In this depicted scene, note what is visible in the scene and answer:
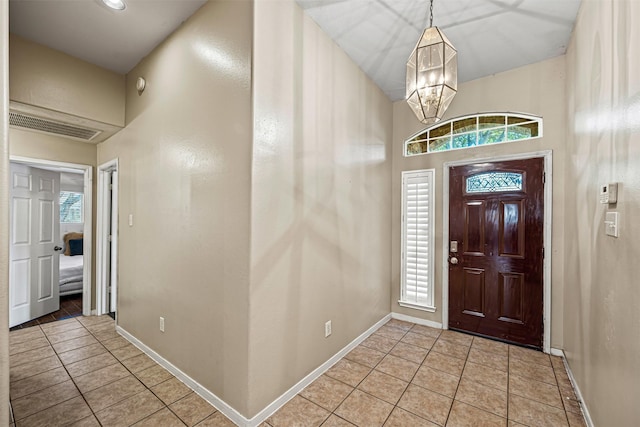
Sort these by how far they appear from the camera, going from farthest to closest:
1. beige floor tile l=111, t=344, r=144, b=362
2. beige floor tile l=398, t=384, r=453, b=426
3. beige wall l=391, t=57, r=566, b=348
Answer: beige wall l=391, t=57, r=566, b=348
beige floor tile l=111, t=344, r=144, b=362
beige floor tile l=398, t=384, r=453, b=426

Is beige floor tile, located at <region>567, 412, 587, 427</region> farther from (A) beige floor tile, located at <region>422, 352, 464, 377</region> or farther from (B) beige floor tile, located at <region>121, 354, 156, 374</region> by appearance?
(B) beige floor tile, located at <region>121, 354, 156, 374</region>

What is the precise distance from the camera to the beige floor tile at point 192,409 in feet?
6.00

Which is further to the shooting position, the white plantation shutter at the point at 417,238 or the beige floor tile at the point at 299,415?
the white plantation shutter at the point at 417,238

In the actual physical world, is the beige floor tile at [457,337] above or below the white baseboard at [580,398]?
below

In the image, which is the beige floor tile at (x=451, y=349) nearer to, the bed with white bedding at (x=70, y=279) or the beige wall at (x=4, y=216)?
the beige wall at (x=4, y=216)

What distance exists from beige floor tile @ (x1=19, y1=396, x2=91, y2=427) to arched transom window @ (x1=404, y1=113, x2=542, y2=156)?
3954 millimetres

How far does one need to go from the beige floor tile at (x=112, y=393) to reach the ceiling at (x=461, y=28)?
3.29 meters

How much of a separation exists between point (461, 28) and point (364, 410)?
10.4ft

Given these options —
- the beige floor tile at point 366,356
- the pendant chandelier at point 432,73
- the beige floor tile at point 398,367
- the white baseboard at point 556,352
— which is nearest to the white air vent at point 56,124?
the pendant chandelier at point 432,73

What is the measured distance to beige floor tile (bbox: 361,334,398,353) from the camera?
113 inches

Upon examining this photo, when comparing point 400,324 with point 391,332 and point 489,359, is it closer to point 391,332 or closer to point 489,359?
point 391,332

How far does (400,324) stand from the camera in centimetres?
349

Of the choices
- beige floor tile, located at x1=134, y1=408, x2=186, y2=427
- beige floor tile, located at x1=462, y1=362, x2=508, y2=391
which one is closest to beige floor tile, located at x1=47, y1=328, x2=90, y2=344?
beige floor tile, located at x1=134, y1=408, x2=186, y2=427

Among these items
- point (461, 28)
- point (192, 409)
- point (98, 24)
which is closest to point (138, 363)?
point (192, 409)
